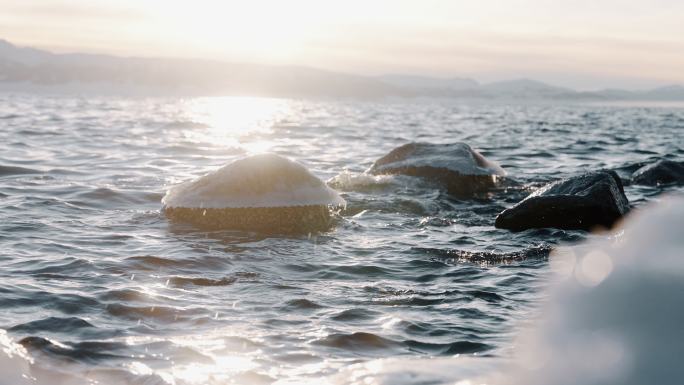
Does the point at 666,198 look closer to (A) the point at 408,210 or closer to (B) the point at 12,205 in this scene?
(A) the point at 408,210

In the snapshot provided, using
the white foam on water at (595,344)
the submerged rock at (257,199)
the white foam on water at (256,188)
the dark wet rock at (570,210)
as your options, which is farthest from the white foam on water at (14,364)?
the dark wet rock at (570,210)

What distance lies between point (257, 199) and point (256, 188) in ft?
0.60

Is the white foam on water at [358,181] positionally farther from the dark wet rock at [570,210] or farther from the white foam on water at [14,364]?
the white foam on water at [14,364]

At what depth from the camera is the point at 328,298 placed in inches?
245

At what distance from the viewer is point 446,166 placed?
1298 cm

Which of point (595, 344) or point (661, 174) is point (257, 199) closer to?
point (595, 344)

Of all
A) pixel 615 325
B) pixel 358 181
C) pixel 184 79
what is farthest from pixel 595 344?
pixel 184 79

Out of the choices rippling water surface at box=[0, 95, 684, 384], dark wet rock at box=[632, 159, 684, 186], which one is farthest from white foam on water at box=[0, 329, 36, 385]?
dark wet rock at box=[632, 159, 684, 186]

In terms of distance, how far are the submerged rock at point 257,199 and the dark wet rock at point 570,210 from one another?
2.07 m

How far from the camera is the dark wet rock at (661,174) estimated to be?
13238mm

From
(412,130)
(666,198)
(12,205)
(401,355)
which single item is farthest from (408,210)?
(412,130)

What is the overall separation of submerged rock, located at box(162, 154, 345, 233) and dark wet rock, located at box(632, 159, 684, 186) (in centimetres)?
642

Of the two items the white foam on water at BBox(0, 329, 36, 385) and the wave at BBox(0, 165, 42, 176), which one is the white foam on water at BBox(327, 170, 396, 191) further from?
the white foam on water at BBox(0, 329, 36, 385)

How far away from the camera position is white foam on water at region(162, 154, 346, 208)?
29.6 ft
